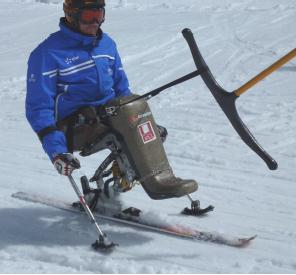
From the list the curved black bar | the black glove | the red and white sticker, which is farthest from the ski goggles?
the black glove

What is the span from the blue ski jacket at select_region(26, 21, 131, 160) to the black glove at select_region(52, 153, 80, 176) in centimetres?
6

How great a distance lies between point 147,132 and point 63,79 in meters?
0.69

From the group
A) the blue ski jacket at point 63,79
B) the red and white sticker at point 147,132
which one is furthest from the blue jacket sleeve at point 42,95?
the red and white sticker at point 147,132

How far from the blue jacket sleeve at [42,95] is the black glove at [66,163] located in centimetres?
10

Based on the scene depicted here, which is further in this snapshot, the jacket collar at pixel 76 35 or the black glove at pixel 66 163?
the jacket collar at pixel 76 35

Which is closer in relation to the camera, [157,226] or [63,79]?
[63,79]

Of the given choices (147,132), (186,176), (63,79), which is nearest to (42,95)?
(63,79)

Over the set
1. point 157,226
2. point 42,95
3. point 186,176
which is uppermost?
point 42,95

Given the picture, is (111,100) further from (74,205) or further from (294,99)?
(294,99)

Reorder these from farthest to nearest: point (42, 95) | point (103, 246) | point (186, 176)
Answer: point (186, 176) → point (42, 95) → point (103, 246)

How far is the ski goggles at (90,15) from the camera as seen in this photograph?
3994 millimetres

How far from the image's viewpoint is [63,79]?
4074mm

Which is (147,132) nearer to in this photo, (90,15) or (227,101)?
(227,101)

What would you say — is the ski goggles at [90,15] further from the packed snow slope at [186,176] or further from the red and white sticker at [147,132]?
the packed snow slope at [186,176]
